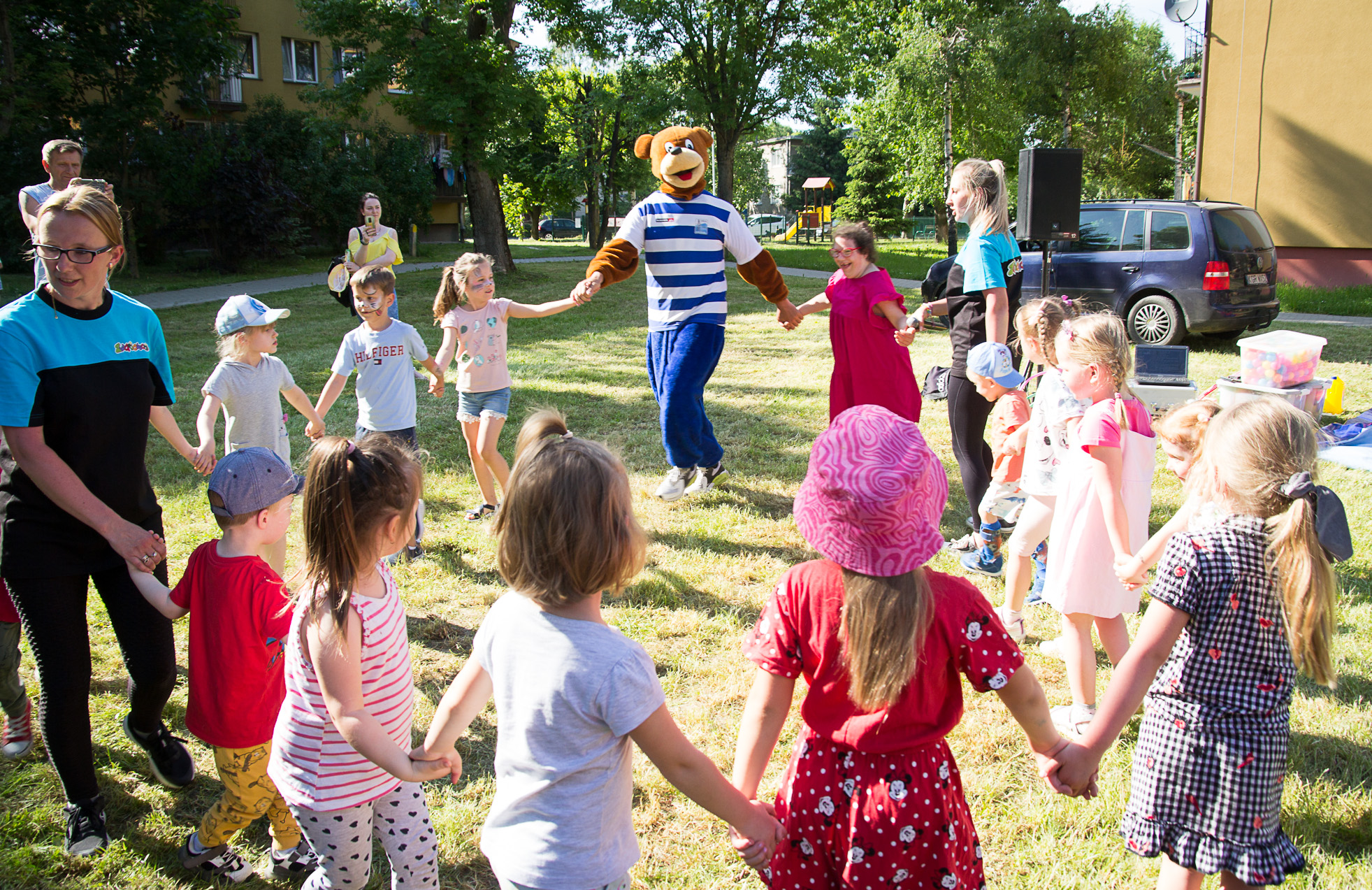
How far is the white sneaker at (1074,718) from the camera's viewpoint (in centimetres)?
315

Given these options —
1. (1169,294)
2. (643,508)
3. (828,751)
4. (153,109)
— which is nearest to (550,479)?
(828,751)

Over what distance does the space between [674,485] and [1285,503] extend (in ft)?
13.4

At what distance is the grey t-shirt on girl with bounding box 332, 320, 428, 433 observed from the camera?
462cm

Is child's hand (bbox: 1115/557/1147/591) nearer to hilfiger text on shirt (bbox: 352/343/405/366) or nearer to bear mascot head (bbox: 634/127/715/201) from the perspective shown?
hilfiger text on shirt (bbox: 352/343/405/366)

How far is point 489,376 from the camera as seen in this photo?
5.18 metres

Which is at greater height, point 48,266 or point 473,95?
point 473,95

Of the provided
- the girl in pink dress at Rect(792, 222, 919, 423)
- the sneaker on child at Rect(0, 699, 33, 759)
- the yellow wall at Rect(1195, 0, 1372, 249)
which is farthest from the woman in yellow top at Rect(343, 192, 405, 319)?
the yellow wall at Rect(1195, 0, 1372, 249)

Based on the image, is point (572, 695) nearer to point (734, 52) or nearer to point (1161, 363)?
point (1161, 363)

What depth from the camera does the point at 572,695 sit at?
1.64 meters

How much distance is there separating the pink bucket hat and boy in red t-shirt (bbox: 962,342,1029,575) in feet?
9.08

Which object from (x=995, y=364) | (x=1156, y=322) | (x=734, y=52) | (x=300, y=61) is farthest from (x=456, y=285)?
(x=300, y=61)

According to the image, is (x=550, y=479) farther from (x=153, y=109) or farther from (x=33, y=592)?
(x=153, y=109)

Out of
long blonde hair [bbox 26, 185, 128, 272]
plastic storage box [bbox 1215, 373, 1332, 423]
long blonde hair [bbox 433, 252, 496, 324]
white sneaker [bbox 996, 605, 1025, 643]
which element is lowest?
white sneaker [bbox 996, 605, 1025, 643]

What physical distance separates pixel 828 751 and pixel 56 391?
2377mm
